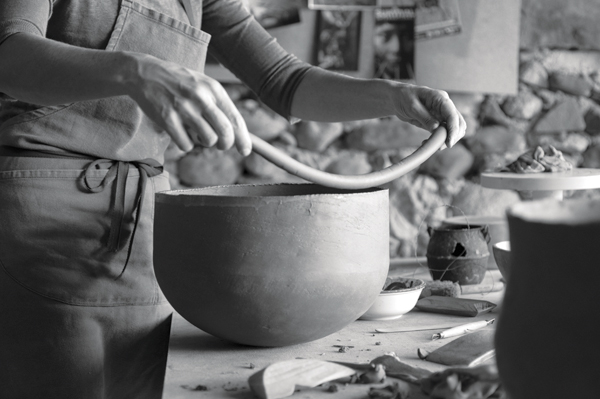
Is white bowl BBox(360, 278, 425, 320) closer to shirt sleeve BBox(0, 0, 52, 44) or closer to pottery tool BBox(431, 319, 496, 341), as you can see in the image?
pottery tool BBox(431, 319, 496, 341)

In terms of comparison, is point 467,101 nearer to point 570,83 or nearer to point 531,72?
point 531,72

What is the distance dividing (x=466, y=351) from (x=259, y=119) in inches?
76.8

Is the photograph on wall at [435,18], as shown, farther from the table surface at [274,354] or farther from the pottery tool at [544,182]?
the table surface at [274,354]

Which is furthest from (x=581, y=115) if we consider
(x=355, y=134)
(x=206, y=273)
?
(x=206, y=273)

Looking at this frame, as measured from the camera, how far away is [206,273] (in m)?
0.79

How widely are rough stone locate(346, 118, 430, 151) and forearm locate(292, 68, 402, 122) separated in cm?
141

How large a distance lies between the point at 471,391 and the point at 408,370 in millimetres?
98

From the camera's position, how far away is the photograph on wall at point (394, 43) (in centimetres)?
270

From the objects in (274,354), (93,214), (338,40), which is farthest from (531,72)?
(274,354)

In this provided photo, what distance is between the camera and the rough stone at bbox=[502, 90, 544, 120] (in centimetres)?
285

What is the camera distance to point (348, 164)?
2727 mm

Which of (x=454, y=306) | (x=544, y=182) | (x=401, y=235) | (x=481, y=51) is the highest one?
(x=481, y=51)

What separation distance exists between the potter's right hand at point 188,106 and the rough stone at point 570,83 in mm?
2528

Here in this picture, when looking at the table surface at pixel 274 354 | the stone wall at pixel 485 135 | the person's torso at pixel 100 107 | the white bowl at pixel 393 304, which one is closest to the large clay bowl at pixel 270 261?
the table surface at pixel 274 354
